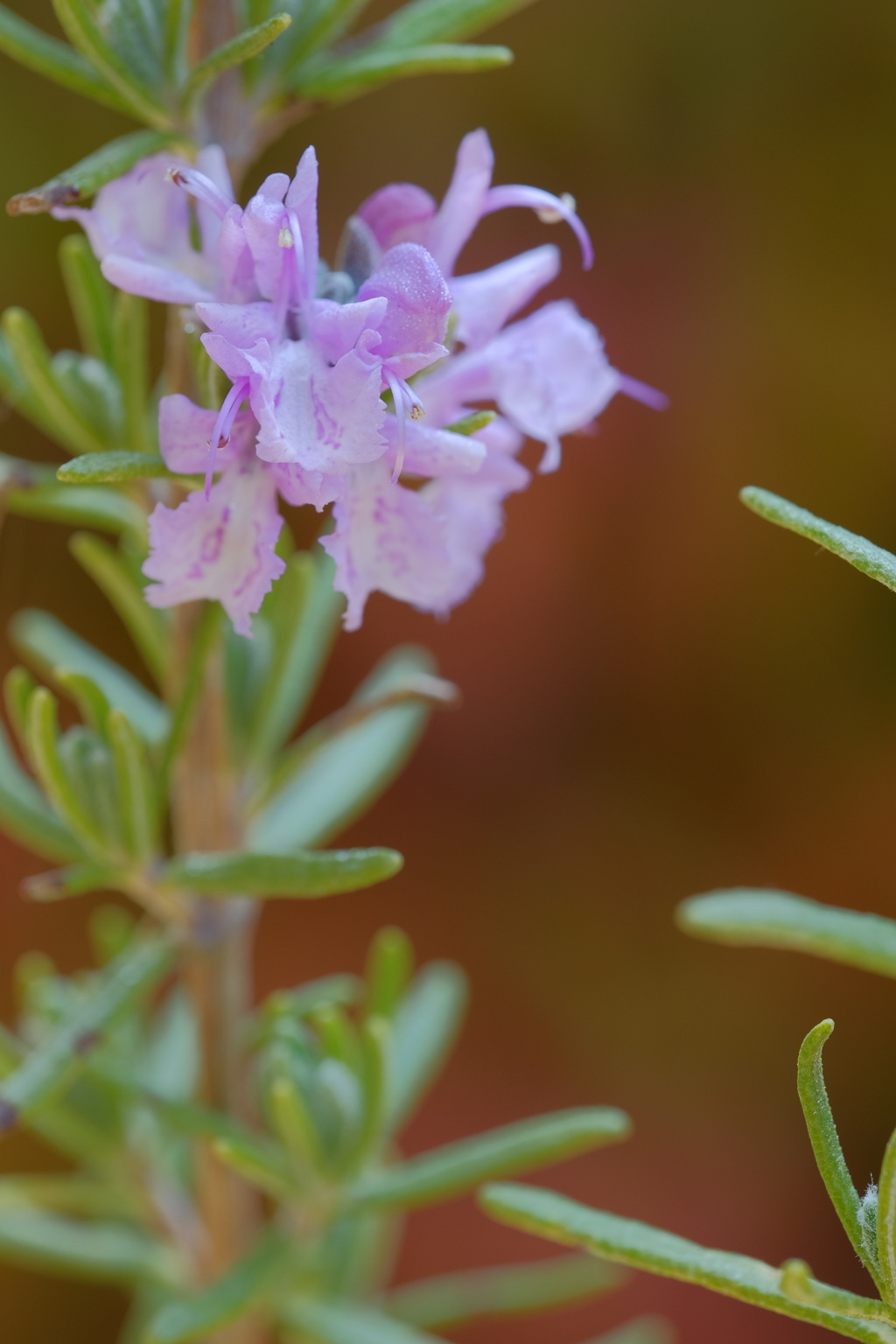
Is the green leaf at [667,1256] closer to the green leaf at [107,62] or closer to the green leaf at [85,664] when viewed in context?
the green leaf at [85,664]

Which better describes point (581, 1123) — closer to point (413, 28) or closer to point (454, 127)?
point (413, 28)

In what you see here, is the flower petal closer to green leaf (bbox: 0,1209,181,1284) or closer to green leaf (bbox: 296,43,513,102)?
green leaf (bbox: 296,43,513,102)

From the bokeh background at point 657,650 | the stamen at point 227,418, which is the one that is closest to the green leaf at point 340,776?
the stamen at point 227,418

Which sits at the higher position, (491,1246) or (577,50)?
(577,50)

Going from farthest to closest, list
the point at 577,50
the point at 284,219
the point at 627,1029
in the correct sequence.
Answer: the point at 627,1029 → the point at 577,50 → the point at 284,219

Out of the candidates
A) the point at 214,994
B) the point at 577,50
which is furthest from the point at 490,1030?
the point at 577,50

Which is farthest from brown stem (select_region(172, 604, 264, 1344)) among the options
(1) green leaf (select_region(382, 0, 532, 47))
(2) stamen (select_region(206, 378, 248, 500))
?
(1) green leaf (select_region(382, 0, 532, 47))
